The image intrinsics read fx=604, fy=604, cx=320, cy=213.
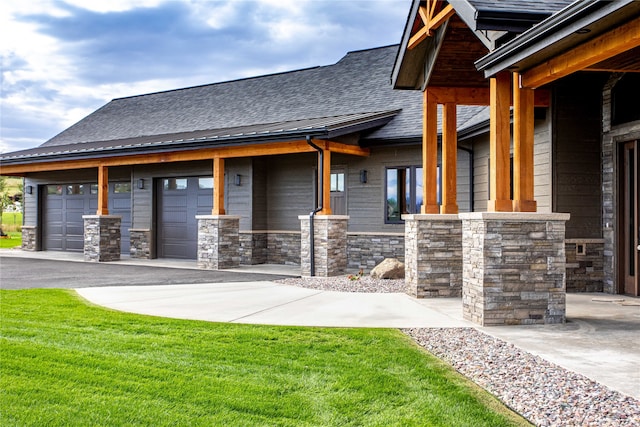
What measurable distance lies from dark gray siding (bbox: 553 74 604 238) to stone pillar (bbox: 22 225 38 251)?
1837 centimetres

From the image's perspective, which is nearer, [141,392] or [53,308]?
[141,392]

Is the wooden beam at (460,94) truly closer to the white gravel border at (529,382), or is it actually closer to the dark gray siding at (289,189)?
the white gravel border at (529,382)

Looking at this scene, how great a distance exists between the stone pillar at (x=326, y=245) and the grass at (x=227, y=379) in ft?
20.1

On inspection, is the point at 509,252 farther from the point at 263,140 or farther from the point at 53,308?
the point at 263,140

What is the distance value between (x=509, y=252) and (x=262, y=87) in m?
14.8

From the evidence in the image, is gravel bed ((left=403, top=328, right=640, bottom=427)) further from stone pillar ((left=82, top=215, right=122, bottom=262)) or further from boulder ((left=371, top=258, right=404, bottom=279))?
stone pillar ((left=82, top=215, right=122, bottom=262))

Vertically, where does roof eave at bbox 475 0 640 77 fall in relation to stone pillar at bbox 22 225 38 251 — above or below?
above

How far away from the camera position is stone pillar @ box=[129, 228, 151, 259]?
1831cm

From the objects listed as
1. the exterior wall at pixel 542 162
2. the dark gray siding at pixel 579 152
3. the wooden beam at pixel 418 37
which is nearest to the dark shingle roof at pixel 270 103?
the exterior wall at pixel 542 162

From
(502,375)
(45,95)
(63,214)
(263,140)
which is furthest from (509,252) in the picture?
(45,95)

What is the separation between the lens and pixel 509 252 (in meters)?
6.92

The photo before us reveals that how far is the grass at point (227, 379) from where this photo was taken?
385 cm

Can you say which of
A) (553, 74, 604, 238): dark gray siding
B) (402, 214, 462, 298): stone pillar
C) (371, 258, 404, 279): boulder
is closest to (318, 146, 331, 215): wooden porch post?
(371, 258, 404, 279): boulder

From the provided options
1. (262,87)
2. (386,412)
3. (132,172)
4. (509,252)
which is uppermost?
(262,87)
